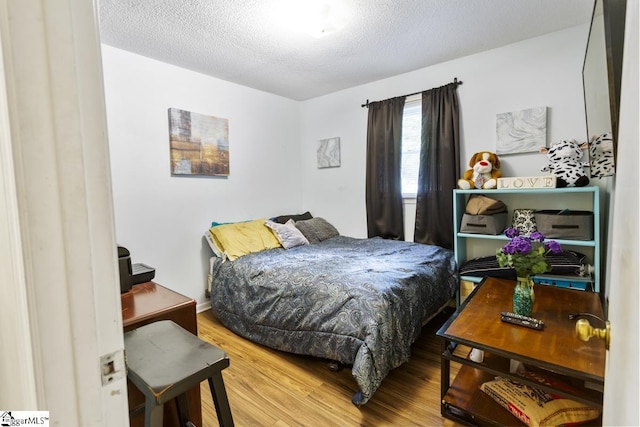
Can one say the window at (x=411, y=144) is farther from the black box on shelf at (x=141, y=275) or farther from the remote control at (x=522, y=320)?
the black box on shelf at (x=141, y=275)

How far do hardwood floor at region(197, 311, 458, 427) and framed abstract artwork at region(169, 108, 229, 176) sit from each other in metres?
1.72

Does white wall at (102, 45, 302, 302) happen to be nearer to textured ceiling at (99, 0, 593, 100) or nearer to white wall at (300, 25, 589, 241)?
textured ceiling at (99, 0, 593, 100)

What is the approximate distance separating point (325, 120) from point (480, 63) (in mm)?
1792

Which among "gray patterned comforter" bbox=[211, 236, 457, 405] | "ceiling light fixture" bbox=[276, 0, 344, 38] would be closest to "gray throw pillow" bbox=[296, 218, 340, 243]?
"gray patterned comforter" bbox=[211, 236, 457, 405]

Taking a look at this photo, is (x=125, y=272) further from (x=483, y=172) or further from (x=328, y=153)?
(x=328, y=153)

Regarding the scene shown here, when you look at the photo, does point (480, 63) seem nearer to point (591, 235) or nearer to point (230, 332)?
point (591, 235)

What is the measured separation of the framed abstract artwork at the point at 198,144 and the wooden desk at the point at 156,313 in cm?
169

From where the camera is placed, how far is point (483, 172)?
2.61 meters

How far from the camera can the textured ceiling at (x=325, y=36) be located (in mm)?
2020

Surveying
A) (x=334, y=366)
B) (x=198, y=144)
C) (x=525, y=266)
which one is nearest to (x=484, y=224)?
(x=525, y=266)

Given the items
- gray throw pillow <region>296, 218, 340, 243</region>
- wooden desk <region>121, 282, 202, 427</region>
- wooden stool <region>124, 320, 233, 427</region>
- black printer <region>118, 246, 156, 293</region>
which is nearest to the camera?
wooden stool <region>124, 320, 233, 427</region>

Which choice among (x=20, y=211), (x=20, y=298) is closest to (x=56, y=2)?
(x=20, y=211)

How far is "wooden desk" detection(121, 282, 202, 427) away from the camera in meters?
1.18

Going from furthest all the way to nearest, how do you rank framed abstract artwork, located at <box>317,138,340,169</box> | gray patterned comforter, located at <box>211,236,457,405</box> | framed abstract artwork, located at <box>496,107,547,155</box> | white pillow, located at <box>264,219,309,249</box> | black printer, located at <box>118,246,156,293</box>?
framed abstract artwork, located at <box>317,138,340,169</box> < white pillow, located at <box>264,219,309,249</box> < framed abstract artwork, located at <box>496,107,547,155</box> < gray patterned comforter, located at <box>211,236,457,405</box> < black printer, located at <box>118,246,156,293</box>
